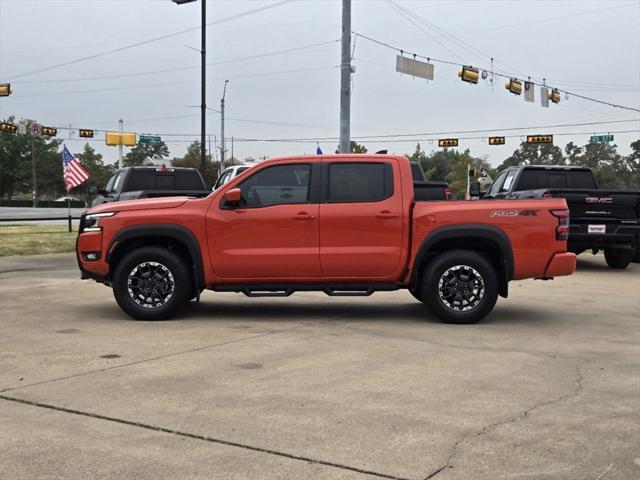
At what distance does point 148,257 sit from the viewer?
805 centimetres

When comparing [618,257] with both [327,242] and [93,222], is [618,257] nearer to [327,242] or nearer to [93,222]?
[327,242]

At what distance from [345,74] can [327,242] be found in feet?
45.6

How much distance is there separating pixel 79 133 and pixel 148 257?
4694cm

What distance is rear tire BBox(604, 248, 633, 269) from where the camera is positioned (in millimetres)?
15296

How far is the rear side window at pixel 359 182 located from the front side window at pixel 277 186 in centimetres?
32

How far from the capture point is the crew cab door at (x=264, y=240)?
26.3ft

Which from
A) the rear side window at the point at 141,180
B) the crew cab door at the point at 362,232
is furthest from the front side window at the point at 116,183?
the crew cab door at the point at 362,232

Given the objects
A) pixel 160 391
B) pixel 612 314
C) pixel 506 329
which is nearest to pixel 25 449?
pixel 160 391

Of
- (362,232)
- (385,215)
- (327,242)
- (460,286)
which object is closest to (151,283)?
(327,242)

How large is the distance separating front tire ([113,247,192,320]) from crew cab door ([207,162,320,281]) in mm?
473

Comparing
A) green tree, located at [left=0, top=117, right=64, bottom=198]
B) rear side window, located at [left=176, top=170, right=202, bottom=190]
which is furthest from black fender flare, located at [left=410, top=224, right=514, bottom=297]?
green tree, located at [left=0, top=117, right=64, bottom=198]

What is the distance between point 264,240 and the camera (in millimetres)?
8031

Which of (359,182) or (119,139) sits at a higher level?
(119,139)

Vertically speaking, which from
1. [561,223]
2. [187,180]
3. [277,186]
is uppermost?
[187,180]
